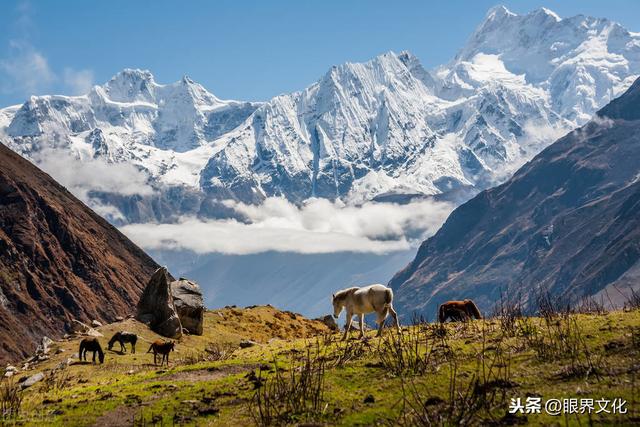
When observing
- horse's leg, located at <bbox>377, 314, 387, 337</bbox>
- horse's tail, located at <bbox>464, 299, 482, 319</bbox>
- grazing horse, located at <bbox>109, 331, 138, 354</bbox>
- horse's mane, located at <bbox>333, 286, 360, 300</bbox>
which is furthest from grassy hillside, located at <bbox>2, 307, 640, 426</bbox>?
grazing horse, located at <bbox>109, 331, 138, 354</bbox>

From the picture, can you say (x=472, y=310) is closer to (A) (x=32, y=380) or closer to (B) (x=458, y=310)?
(B) (x=458, y=310)

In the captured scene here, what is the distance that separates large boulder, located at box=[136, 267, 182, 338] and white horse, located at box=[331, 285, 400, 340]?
20531mm

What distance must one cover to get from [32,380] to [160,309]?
61.5 feet

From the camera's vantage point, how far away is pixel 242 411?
2202cm

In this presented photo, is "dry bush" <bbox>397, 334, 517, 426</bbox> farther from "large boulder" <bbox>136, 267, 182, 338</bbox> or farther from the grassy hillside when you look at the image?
"large boulder" <bbox>136, 267, 182, 338</bbox>

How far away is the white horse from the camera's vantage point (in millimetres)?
32812

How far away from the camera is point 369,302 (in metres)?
33.3

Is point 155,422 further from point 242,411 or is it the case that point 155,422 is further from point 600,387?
point 600,387

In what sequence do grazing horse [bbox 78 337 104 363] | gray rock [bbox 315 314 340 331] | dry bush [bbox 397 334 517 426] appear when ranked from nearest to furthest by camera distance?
dry bush [bbox 397 334 517 426], grazing horse [bbox 78 337 104 363], gray rock [bbox 315 314 340 331]

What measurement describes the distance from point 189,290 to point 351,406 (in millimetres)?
39929

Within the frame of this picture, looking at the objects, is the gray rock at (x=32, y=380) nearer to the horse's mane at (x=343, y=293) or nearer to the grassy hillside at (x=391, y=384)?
the grassy hillside at (x=391, y=384)

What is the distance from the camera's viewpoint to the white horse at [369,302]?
108 feet

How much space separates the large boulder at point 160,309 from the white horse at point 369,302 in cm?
2053

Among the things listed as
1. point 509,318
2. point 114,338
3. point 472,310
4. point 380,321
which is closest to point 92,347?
point 114,338
